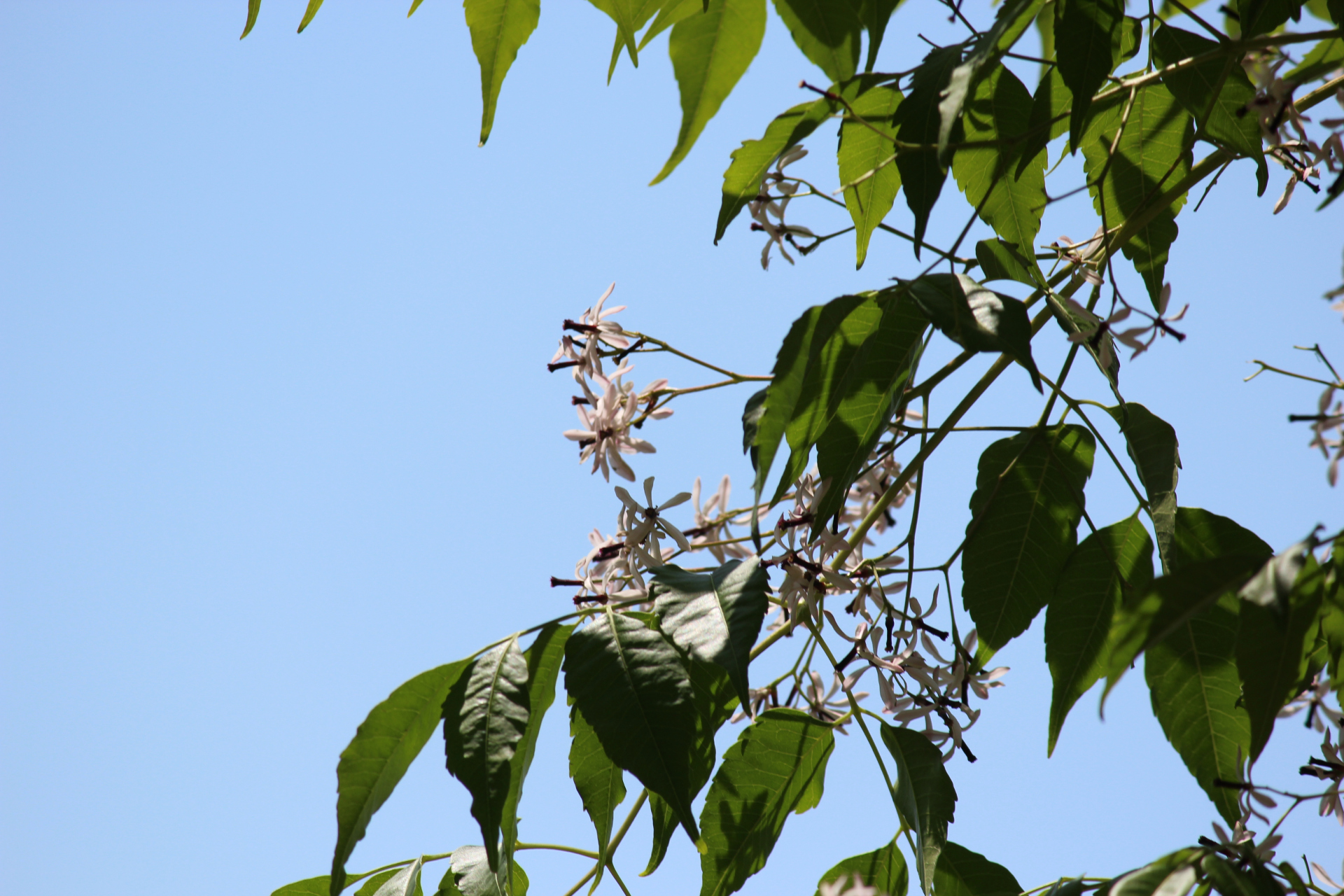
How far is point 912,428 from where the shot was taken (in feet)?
3.97

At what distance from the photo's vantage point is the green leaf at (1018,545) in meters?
1.16

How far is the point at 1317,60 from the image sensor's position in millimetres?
1118

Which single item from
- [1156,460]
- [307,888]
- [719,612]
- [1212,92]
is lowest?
[307,888]

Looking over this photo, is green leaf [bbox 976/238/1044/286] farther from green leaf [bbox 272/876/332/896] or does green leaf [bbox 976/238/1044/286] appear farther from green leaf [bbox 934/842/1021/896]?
green leaf [bbox 272/876/332/896]

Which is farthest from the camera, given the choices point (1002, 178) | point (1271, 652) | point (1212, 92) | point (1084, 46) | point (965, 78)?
point (1002, 178)

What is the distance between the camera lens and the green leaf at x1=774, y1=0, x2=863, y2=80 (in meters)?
1.01

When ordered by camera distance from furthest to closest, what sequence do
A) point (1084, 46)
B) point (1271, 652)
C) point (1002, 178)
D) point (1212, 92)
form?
point (1002, 178) < point (1212, 92) < point (1084, 46) < point (1271, 652)

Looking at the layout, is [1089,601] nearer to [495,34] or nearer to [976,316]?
[976,316]

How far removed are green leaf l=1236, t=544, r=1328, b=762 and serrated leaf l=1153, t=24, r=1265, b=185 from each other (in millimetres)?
603

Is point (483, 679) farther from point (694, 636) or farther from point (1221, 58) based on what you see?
point (1221, 58)

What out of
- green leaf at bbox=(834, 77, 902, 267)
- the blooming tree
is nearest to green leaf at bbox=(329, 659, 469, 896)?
the blooming tree

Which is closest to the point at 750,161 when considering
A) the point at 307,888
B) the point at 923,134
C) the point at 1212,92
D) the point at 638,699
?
the point at 923,134

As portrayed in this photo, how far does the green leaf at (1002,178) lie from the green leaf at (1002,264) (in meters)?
0.12

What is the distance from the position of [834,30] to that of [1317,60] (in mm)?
580
